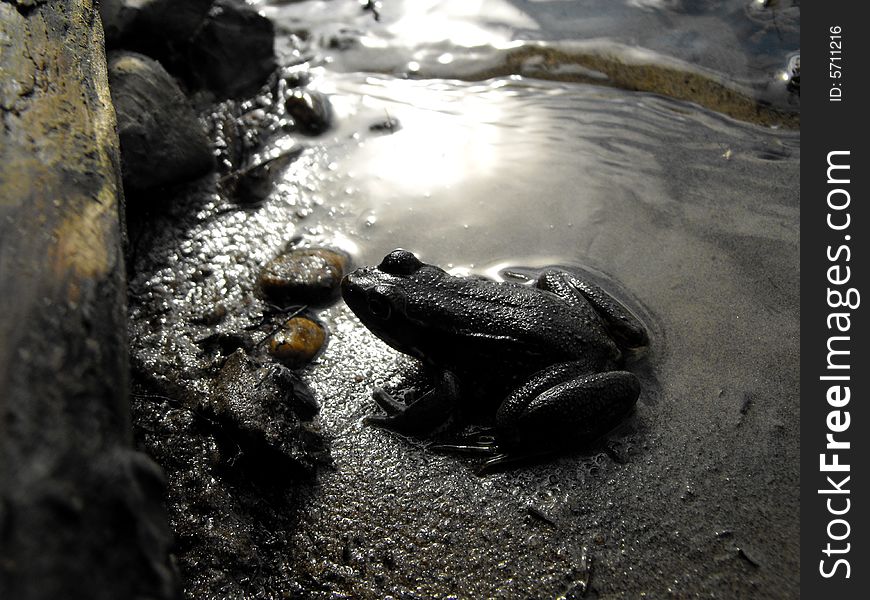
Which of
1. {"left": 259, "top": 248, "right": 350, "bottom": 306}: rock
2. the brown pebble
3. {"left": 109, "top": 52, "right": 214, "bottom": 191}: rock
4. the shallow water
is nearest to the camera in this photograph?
the shallow water

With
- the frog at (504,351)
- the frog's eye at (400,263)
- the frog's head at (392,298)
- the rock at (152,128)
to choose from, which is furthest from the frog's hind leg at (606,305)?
the rock at (152,128)

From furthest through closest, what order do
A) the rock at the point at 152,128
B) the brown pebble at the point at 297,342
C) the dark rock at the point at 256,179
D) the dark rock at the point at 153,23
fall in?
the dark rock at the point at 153,23
the dark rock at the point at 256,179
the rock at the point at 152,128
the brown pebble at the point at 297,342

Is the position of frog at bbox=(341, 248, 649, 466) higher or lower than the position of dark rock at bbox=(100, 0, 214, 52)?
lower

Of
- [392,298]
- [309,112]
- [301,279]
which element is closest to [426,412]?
[392,298]

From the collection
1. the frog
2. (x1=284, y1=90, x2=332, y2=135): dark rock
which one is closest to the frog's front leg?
the frog

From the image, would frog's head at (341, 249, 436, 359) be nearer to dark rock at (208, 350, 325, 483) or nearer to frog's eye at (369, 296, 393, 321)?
frog's eye at (369, 296, 393, 321)

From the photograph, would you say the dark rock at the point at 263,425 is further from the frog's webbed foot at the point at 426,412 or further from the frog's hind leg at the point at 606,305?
the frog's hind leg at the point at 606,305

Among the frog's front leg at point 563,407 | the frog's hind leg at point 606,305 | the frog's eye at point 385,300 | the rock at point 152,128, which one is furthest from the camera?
the rock at point 152,128

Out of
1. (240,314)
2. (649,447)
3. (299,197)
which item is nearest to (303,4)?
(299,197)

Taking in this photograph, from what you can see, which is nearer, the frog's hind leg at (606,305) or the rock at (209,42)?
the frog's hind leg at (606,305)
